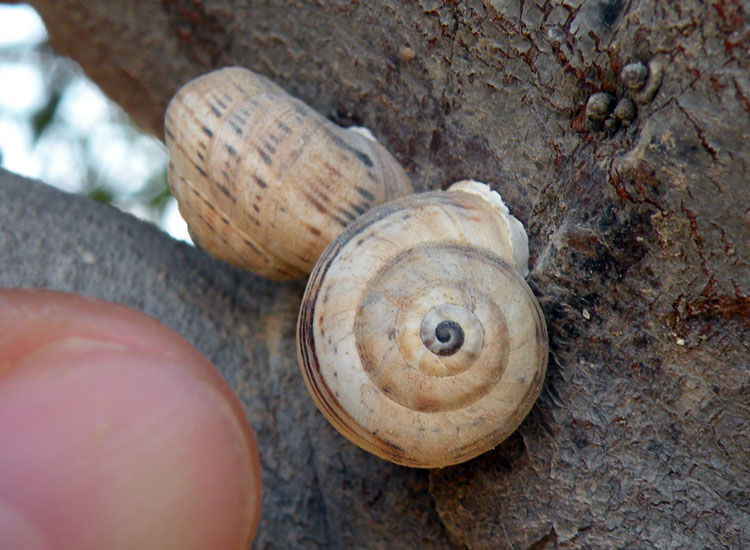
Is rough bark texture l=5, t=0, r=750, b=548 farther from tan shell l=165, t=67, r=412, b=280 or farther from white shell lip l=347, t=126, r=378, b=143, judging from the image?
tan shell l=165, t=67, r=412, b=280

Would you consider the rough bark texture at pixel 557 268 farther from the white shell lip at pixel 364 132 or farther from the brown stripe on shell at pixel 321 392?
the brown stripe on shell at pixel 321 392

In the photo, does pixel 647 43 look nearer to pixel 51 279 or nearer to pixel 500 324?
pixel 500 324

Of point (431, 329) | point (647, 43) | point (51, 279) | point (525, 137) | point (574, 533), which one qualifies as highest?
point (647, 43)

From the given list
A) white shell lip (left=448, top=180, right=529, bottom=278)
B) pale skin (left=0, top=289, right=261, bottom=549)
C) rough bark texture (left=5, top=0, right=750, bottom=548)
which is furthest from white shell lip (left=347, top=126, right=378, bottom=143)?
pale skin (left=0, top=289, right=261, bottom=549)

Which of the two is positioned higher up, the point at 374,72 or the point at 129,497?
the point at 374,72

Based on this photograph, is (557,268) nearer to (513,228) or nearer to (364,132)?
(513,228)

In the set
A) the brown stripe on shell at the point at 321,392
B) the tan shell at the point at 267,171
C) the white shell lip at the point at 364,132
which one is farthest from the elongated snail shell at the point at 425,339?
the white shell lip at the point at 364,132

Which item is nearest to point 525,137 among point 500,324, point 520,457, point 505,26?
point 505,26
